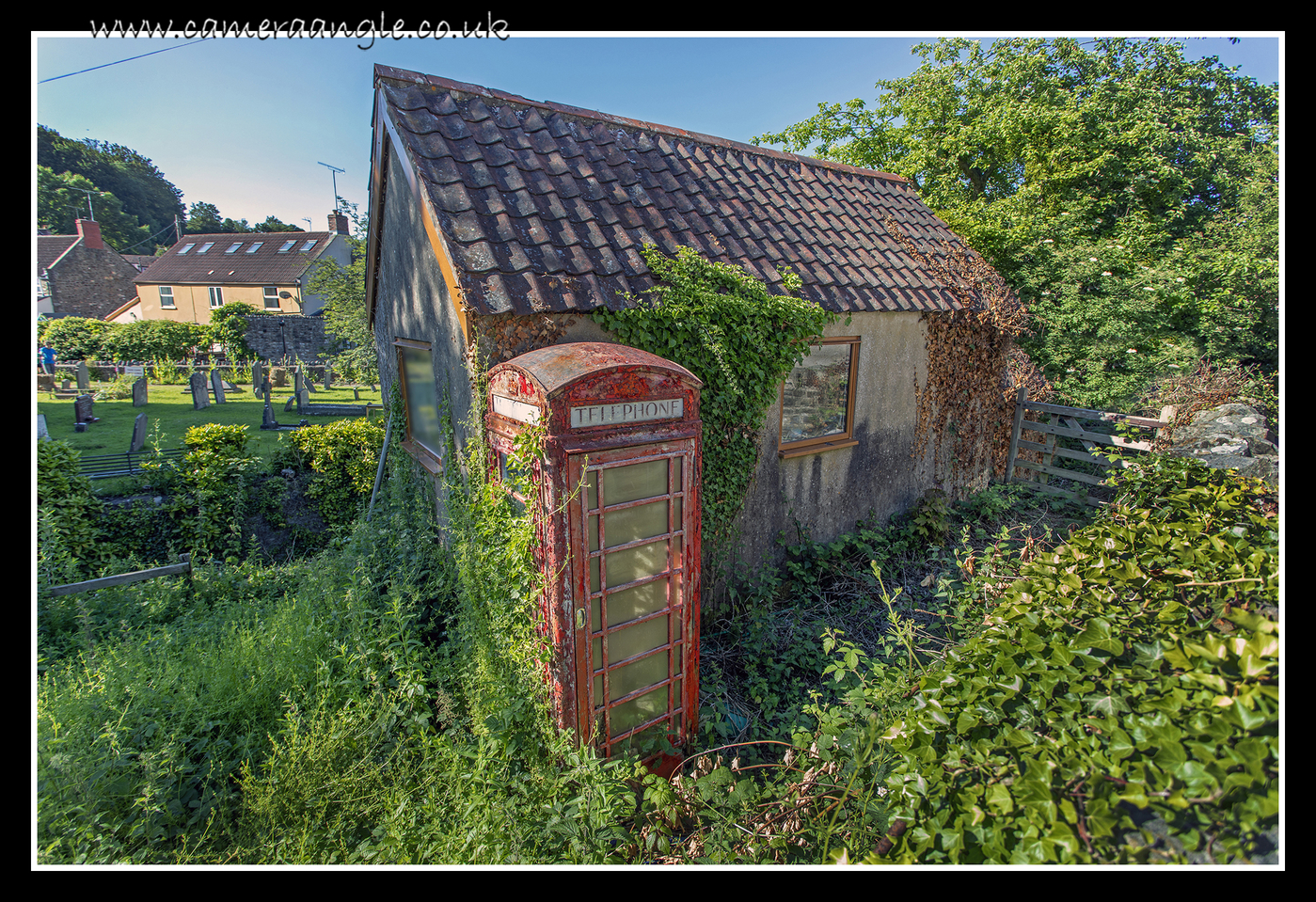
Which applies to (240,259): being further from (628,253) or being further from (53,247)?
(628,253)

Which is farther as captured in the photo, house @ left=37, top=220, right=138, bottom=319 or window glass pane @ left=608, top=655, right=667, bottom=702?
house @ left=37, top=220, right=138, bottom=319

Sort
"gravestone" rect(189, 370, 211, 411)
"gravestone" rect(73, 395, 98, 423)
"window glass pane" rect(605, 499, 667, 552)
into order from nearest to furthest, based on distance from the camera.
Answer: "window glass pane" rect(605, 499, 667, 552), "gravestone" rect(73, 395, 98, 423), "gravestone" rect(189, 370, 211, 411)

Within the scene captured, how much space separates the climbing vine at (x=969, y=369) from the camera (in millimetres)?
8062

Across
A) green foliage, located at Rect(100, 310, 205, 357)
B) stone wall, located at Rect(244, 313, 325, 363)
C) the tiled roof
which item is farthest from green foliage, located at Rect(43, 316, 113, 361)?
the tiled roof

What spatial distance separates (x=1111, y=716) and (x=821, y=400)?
16.4 feet

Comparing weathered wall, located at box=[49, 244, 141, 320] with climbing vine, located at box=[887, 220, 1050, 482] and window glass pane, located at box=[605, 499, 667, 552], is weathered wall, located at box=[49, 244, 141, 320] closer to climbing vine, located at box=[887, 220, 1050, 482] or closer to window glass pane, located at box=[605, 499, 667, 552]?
window glass pane, located at box=[605, 499, 667, 552]

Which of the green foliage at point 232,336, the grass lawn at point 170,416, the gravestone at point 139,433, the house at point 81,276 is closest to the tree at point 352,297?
the grass lawn at point 170,416

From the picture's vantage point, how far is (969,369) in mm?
8531

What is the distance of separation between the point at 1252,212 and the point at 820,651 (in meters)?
12.7

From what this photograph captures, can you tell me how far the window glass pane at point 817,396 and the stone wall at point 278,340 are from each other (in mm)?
26641

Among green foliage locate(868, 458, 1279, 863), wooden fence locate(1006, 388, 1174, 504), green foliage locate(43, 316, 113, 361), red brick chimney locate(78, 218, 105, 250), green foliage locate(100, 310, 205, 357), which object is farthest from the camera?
red brick chimney locate(78, 218, 105, 250)

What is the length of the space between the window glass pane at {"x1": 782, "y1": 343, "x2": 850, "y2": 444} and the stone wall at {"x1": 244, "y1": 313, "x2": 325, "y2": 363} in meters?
26.6

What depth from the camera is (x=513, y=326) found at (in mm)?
4473

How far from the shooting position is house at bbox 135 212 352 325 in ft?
109
